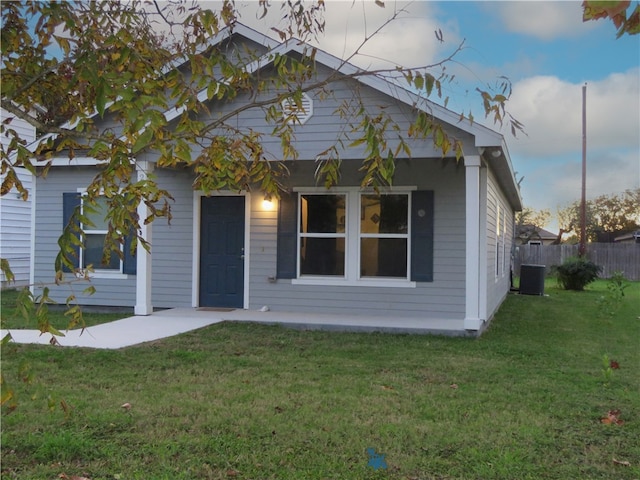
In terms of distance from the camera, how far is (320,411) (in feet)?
14.0

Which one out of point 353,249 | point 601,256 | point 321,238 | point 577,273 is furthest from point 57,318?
point 601,256

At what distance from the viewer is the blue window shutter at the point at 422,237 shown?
8.91 meters

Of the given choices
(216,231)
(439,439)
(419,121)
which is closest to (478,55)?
(419,121)

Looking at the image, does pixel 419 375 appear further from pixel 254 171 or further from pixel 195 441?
pixel 254 171

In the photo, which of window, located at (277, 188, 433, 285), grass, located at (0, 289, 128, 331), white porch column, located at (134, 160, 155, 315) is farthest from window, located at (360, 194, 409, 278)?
grass, located at (0, 289, 128, 331)

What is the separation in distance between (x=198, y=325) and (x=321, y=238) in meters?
2.54

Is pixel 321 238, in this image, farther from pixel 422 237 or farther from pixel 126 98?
pixel 126 98

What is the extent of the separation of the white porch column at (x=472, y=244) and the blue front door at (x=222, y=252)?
3.96 metres

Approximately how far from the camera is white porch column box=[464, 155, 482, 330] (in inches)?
307

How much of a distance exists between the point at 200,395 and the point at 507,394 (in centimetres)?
266

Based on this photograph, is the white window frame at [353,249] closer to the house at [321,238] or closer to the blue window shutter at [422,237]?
the house at [321,238]

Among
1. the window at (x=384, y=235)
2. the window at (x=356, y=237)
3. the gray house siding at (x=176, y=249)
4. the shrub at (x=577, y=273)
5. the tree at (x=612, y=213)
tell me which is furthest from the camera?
the tree at (x=612, y=213)

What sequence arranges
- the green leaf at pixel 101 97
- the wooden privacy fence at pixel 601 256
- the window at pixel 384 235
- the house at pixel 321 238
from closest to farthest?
the green leaf at pixel 101 97
the house at pixel 321 238
the window at pixel 384 235
the wooden privacy fence at pixel 601 256

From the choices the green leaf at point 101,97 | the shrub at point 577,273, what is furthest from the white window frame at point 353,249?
the shrub at point 577,273
